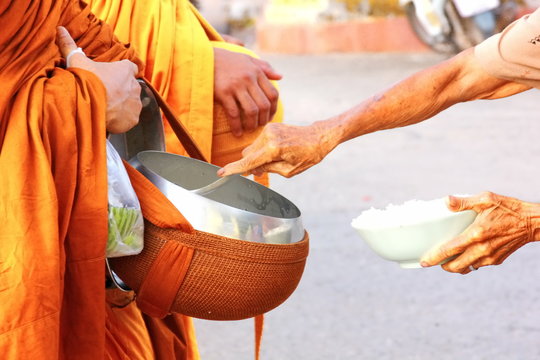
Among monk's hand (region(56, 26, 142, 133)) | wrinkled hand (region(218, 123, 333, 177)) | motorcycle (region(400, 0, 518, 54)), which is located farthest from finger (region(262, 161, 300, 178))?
motorcycle (region(400, 0, 518, 54))

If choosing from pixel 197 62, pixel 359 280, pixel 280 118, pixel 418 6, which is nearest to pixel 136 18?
pixel 197 62

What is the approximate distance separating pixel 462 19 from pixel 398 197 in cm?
435

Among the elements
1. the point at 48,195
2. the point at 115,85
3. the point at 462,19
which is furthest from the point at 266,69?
the point at 462,19

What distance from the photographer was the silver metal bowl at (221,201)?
6.24ft

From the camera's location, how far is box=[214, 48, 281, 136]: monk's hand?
2391 mm

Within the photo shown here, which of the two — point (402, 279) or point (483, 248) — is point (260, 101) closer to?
point (483, 248)

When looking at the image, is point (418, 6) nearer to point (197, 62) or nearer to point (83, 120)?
point (197, 62)

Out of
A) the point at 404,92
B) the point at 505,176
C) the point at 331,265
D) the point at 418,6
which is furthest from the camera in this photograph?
the point at 418,6

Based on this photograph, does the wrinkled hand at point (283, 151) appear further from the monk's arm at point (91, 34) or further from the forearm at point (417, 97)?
the monk's arm at point (91, 34)

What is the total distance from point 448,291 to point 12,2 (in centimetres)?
244

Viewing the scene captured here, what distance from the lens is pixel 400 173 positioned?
561 centimetres

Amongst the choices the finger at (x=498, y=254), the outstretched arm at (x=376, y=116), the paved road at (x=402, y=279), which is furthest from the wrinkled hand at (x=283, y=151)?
the paved road at (x=402, y=279)

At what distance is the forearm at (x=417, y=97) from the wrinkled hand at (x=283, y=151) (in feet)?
0.07

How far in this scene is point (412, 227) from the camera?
1.93m
